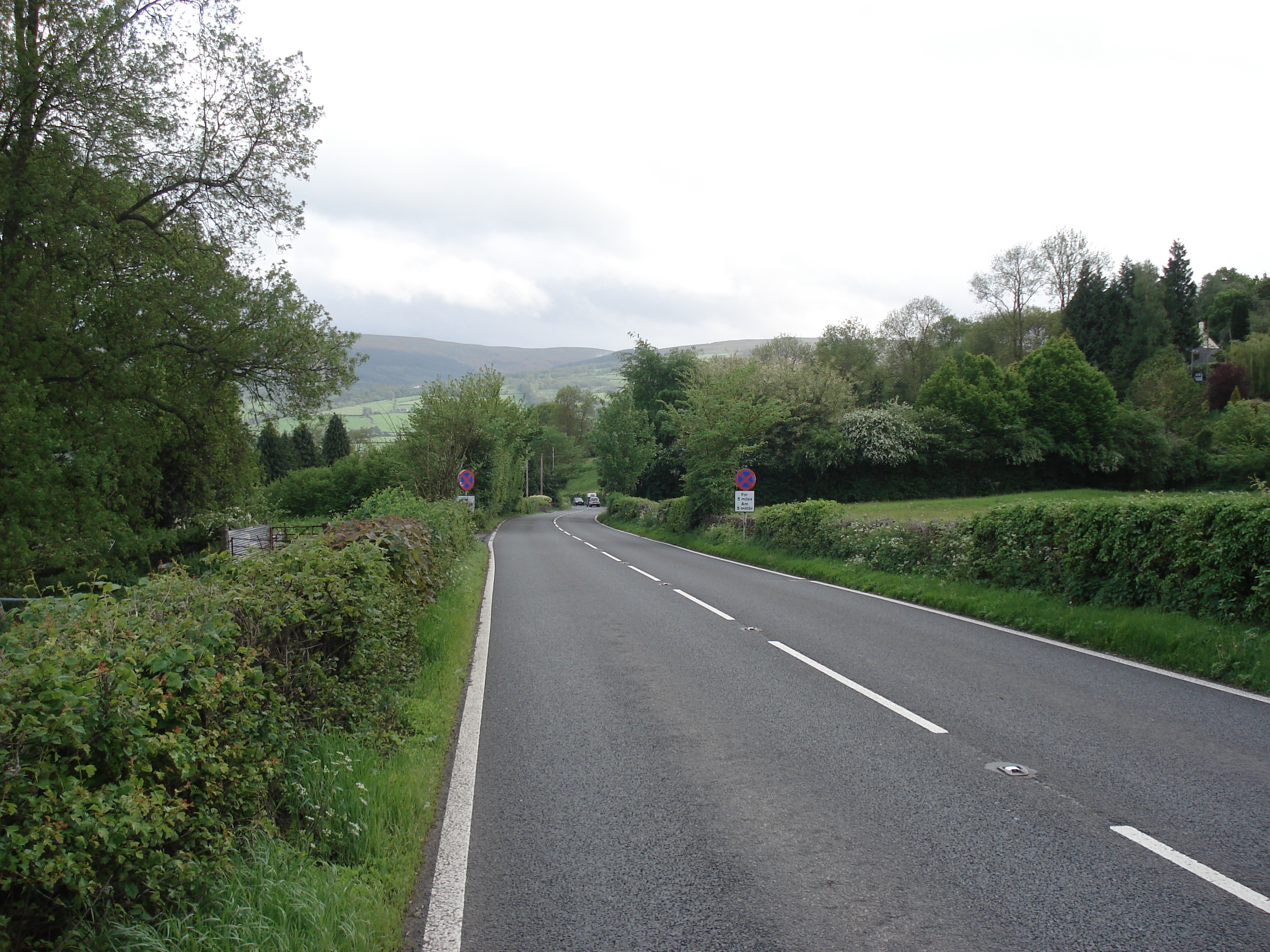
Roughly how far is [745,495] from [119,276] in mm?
17264

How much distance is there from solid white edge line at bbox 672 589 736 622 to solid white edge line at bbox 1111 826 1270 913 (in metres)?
7.05

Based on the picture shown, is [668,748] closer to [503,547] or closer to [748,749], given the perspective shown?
[748,749]

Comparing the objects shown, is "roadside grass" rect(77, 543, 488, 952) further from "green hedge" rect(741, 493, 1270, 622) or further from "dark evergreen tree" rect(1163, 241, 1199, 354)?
"dark evergreen tree" rect(1163, 241, 1199, 354)

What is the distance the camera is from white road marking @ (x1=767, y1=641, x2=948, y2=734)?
19.2 ft

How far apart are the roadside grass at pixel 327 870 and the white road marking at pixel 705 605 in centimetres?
625

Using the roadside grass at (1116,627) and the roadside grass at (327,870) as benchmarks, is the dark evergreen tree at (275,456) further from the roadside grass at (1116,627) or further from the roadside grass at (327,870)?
the roadside grass at (327,870)

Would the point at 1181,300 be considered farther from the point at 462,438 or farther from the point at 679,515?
the point at 462,438

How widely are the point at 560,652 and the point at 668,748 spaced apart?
3.64 metres

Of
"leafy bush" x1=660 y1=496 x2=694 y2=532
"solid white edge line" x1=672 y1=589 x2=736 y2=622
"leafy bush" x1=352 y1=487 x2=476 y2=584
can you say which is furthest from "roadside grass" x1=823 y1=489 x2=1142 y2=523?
"leafy bush" x1=352 y1=487 x2=476 y2=584

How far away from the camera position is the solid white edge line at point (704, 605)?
11.3m

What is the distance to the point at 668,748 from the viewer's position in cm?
545

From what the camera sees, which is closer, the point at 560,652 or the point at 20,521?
the point at 560,652

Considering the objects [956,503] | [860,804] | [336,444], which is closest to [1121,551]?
[860,804]

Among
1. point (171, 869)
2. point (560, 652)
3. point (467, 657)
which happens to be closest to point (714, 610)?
point (560, 652)
